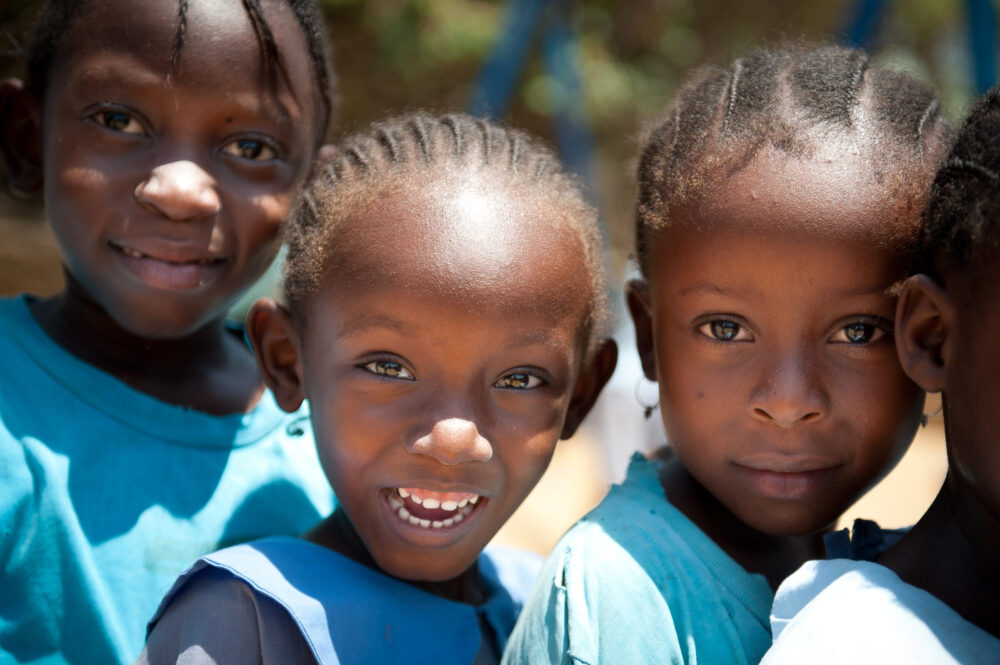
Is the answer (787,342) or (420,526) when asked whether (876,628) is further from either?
(420,526)

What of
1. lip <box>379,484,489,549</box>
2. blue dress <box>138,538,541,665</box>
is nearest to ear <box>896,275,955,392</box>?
lip <box>379,484,489,549</box>

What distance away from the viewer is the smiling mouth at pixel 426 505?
1.65 metres

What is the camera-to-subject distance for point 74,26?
6.32ft

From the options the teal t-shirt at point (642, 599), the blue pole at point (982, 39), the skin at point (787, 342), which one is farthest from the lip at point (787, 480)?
the blue pole at point (982, 39)

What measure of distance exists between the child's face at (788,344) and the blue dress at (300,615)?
0.52 meters

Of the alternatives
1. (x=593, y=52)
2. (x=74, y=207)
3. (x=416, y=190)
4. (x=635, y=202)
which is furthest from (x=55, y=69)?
(x=593, y=52)

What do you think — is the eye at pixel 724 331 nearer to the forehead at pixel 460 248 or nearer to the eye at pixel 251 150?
the forehead at pixel 460 248

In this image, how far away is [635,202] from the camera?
1.93 metres

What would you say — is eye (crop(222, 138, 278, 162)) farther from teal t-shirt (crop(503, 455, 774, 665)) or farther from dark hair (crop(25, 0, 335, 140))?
teal t-shirt (crop(503, 455, 774, 665))

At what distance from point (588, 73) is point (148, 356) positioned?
744cm

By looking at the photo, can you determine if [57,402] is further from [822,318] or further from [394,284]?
[822,318]

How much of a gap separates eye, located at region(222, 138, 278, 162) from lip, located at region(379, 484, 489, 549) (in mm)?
771

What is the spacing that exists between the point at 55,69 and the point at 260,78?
0.41 meters

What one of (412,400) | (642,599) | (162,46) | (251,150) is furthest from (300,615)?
(162,46)
